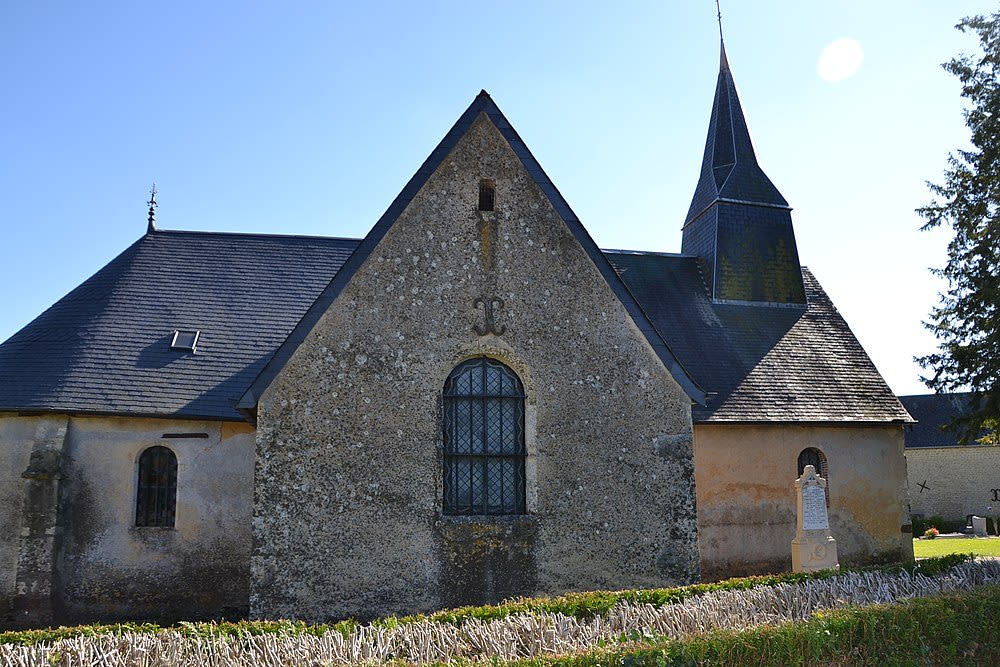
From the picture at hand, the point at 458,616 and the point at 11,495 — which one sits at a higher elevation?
the point at 11,495

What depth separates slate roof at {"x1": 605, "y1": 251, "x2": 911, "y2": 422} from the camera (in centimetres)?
1583

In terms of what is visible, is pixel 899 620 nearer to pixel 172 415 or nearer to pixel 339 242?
pixel 172 415

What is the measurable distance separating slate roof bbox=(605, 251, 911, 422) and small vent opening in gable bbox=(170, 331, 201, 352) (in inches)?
367

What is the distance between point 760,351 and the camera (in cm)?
1727

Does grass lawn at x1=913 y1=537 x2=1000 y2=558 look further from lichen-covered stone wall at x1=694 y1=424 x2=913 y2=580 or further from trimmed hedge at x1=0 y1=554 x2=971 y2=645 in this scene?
trimmed hedge at x1=0 y1=554 x2=971 y2=645

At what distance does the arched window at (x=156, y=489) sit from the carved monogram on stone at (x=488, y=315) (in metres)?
6.50

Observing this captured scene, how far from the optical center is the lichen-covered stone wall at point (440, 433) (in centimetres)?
960

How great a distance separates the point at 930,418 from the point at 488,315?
3862 centimetres

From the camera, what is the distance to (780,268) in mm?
19156

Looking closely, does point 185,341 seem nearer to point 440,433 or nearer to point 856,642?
point 440,433

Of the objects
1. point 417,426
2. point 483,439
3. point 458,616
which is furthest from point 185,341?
point 458,616

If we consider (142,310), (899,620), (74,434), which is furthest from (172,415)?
(899,620)

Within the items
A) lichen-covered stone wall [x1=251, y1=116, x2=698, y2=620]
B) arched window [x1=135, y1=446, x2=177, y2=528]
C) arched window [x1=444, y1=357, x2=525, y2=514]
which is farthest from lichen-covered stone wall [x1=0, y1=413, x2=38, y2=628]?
arched window [x1=444, y1=357, x2=525, y2=514]

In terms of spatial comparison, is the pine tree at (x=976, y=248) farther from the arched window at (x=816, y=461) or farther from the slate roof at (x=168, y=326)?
the slate roof at (x=168, y=326)
